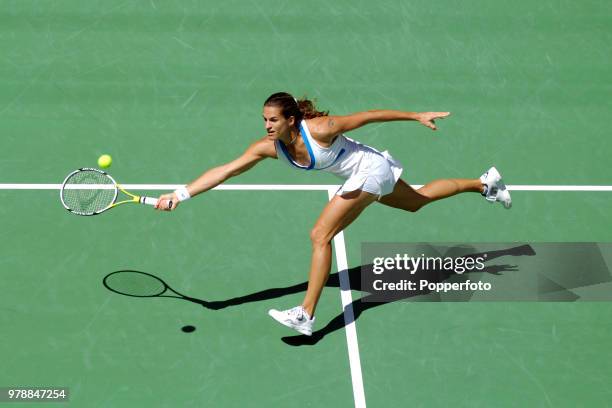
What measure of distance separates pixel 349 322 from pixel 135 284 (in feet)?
6.75

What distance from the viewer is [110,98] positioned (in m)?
10.8

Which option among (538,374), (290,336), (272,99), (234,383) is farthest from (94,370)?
(538,374)

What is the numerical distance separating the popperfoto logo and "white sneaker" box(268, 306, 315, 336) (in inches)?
36.6

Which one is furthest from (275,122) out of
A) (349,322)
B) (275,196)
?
(275,196)

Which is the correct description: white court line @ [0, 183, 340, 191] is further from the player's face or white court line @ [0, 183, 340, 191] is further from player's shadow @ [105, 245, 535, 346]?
the player's face

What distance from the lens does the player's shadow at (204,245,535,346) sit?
335 inches

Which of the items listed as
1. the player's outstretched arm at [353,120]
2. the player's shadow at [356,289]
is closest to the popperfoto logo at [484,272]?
the player's shadow at [356,289]

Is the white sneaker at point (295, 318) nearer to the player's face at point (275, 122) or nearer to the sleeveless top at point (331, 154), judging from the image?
the sleeveless top at point (331, 154)

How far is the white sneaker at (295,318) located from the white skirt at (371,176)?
1106 millimetres

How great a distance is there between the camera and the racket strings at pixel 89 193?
8.88m

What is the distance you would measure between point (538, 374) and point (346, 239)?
2.35 m

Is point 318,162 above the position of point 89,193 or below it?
below

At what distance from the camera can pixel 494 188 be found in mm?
9445

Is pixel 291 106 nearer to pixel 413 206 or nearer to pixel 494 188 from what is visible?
pixel 413 206
